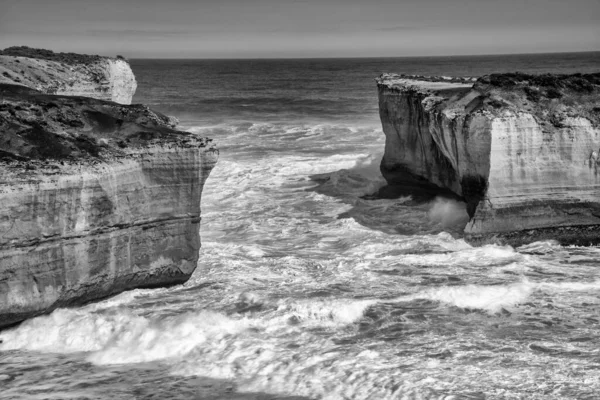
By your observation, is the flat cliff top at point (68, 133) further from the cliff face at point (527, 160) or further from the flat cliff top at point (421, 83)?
the flat cliff top at point (421, 83)

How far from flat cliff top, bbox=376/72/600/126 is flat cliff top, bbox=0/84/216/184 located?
270 inches

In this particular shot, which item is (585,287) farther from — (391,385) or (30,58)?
(30,58)

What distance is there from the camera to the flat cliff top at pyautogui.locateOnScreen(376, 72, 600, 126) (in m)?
19.0

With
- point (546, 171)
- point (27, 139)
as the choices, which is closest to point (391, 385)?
point (27, 139)

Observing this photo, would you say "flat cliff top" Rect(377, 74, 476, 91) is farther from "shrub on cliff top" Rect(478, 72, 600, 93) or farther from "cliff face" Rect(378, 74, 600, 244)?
"cliff face" Rect(378, 74, 600, 244)

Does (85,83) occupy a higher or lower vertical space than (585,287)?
higher

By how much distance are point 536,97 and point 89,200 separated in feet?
35.1

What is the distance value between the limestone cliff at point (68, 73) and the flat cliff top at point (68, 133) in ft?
17.9

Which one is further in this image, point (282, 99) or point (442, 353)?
point (282, 99)

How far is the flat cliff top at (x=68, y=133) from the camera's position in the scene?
555 inches

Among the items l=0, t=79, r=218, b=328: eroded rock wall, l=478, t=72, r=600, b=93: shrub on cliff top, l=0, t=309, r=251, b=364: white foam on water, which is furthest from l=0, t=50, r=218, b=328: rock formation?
l=478, t=72, r=600, b=93: shrub on cliff top

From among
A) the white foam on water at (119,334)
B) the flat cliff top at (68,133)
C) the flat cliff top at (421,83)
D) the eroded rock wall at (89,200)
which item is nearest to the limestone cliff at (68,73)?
the flat cliff top at (68,133)

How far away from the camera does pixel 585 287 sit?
15.6 metres

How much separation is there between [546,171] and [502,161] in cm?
110
